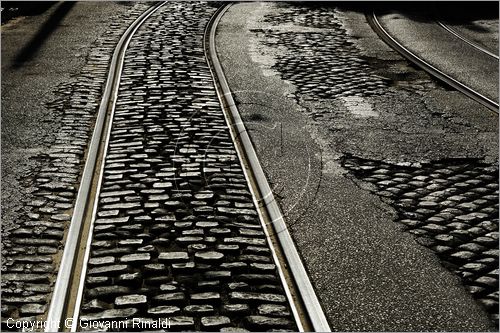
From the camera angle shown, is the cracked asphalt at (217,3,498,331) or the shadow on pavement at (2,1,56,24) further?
the shadow on pavement at (2,1,56,24)

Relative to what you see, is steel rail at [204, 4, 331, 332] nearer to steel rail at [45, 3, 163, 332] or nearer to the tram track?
the tram track

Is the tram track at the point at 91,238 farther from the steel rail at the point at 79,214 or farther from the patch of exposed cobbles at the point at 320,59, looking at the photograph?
the patch of exposed cobbles at the point at 320,59

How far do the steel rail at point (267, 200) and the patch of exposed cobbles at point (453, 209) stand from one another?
1041 mm

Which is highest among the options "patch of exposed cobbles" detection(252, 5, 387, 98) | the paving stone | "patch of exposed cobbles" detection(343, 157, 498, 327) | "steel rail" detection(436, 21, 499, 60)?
the paving stone

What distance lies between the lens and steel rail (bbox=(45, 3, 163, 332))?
14.9 ft

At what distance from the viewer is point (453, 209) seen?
21.1 feet

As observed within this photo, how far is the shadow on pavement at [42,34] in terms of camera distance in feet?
41.3

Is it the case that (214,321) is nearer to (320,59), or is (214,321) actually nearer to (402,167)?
(402,167)

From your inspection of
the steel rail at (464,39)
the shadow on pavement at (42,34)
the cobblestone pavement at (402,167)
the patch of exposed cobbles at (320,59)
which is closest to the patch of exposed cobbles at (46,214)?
the shadow on pavement at (42,34)

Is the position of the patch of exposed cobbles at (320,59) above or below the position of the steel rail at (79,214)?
below

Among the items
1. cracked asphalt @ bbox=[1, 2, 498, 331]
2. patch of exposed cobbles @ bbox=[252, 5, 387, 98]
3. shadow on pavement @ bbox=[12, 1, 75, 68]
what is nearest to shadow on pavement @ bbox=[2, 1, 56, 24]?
shadow on pavement @ bbox=[12, 1, 75, 68]

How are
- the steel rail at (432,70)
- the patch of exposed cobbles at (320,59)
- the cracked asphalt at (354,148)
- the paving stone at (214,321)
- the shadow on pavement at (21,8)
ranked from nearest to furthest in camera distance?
the paving stone at (214,321) → the cracked asphalt at (354,148) → the steel rail at (432,70) → the patch of exposed cobbles at (320,59) → the shadow on pavement at (21,8)

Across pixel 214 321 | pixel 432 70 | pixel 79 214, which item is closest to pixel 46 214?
pixel 79 214

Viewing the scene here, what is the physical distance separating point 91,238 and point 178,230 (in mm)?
712
